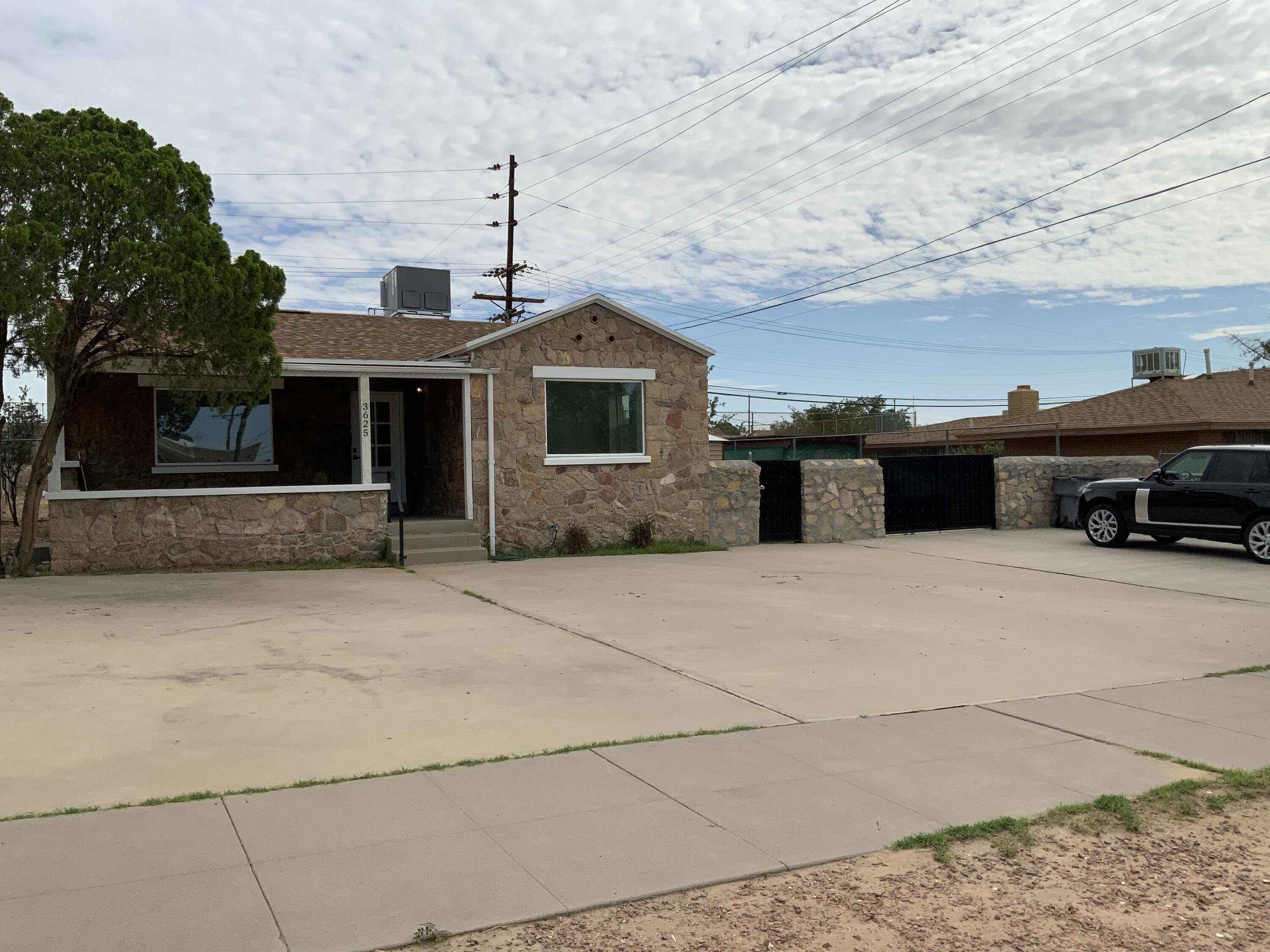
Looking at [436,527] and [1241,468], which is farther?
[436,527]

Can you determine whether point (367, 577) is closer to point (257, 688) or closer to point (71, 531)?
point (71, 531)

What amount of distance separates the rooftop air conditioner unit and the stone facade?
21.4 metres

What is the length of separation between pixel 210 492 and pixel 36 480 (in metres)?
2.08

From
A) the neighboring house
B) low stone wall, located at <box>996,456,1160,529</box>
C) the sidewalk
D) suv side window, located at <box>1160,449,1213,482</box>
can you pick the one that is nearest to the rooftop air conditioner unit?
the neighboring house

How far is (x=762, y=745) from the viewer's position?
5.66m

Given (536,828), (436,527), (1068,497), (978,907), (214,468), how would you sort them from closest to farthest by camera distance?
(978,907)
(536,828)
(436,527)
(214,468)
(1068,497)

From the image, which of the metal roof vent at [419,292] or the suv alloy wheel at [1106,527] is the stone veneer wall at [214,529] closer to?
the metal roof vent at [419,292]

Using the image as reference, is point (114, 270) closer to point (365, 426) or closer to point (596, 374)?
point (365, 426)

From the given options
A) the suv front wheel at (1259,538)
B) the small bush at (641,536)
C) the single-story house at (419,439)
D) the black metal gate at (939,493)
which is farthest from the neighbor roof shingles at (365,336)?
the suv front wheel at (1259,538)

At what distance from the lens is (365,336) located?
56.7 feet

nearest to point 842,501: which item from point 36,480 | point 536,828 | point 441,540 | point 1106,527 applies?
point 1106,527

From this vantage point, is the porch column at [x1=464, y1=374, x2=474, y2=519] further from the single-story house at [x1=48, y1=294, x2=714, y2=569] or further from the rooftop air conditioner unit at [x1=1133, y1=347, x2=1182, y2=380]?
the rooftop air conditioner unit at [x1=1133, y1=347, x2=1182, y2=380]

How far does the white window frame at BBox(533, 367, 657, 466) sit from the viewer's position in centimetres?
1627

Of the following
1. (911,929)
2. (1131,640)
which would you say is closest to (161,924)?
(911,929)
